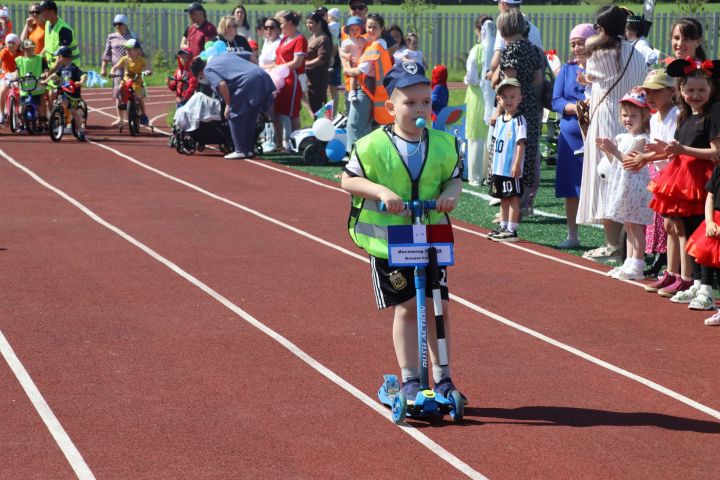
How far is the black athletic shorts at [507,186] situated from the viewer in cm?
1094

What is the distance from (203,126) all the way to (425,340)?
1227cm

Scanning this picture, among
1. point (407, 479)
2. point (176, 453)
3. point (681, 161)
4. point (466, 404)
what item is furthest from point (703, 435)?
point (681, 161)

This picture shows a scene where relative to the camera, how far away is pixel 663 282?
359 inches

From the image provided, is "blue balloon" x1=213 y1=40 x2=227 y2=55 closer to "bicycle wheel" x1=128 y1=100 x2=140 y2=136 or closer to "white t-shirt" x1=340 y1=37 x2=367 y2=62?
"white t-shirt" x1=340 y1=37 x2=367 y2=62

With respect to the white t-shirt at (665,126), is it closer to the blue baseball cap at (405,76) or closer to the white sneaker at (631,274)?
the white sneaker at (631,274)

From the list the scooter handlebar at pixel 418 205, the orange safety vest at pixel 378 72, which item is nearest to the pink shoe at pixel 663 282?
the scooter handlebar at pixel 418 205

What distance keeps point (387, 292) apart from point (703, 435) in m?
1.70

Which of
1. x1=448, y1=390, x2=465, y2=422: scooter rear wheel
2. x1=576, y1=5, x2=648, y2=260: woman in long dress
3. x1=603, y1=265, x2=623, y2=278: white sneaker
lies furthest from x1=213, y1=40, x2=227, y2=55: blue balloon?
x1=448, y1=390, x2=465, y2=422: scooter rear wheel

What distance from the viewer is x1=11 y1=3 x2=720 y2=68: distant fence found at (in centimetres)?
4378

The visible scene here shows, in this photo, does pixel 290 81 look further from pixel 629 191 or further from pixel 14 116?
pixel 629 191

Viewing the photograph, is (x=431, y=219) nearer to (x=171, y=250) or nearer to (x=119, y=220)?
(x=171, y=250)

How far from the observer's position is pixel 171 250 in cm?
1070

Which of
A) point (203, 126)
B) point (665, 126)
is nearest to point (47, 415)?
point (665, 126)

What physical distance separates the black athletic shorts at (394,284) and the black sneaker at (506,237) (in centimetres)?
528
